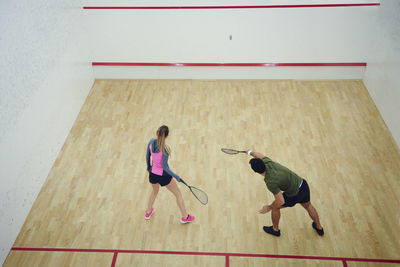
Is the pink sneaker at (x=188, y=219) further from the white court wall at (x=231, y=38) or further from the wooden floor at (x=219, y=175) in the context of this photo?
the white court wall at (x=231, y=38)

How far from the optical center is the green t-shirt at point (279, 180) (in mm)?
2805

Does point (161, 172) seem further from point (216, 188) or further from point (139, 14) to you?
point (139, 14)

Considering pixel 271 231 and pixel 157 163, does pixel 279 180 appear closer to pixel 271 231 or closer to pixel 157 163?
pixel 271 231

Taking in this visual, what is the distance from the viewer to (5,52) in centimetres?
320

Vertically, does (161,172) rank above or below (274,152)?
below

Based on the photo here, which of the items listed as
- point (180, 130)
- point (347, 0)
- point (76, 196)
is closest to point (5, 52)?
point (76, 196)

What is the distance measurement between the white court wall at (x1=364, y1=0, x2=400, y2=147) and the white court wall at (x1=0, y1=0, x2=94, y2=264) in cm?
341

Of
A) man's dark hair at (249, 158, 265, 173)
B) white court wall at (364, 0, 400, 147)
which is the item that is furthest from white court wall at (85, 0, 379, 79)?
man's dark hair at (249, 158, 265, 173)

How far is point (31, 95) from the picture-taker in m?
3.57

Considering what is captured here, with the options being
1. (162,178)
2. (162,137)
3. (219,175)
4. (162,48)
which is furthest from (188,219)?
(162,48)

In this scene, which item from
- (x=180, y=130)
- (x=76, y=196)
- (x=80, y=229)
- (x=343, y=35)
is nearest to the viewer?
(x=80, y=229)

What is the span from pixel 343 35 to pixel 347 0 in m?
0.41

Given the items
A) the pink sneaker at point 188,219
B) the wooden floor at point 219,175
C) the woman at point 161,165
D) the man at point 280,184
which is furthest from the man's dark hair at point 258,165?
the pink sneaker at point 188,219

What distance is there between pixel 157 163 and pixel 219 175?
941 millimetres
